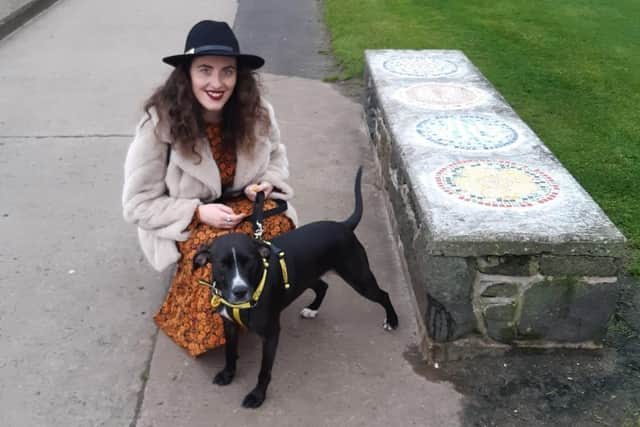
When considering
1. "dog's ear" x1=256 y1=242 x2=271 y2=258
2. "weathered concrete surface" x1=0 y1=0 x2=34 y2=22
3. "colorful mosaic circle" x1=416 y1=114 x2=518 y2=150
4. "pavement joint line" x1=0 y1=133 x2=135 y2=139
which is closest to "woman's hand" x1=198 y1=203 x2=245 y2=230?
"dog's ear" x1=256 y1=242 x2=271 y2=258

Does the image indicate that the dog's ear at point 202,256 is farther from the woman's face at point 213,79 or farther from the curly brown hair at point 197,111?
the woman's face at point 213,79

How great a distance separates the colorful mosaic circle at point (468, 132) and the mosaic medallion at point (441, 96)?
0.26m

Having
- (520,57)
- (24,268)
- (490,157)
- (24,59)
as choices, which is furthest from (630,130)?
(24,59)

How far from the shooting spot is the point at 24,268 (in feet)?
12.7

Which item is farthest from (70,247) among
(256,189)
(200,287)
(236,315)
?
(236,315)

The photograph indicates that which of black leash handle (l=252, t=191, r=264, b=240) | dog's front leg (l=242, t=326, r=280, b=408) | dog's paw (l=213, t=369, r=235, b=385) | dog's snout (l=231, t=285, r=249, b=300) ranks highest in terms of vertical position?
dog's snout (l=231, t=285, r=249, b=300)

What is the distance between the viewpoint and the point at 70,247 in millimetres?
4086

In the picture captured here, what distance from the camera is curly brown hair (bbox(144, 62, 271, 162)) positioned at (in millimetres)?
3066

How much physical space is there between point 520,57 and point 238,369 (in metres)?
6.20

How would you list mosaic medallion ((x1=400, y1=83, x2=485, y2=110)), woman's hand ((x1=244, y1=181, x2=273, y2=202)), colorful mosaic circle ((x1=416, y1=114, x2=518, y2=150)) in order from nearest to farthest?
woman's hand ((x1=244, y1=181, x2=273, y2=202)) < colorful mosaic circle ((x1=416, y1=114, x2=518, y2=150)) < mosaic medallion ((x1=400, y1=83, x2=485, y2=110))

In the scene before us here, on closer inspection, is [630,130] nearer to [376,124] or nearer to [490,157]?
[376,124]

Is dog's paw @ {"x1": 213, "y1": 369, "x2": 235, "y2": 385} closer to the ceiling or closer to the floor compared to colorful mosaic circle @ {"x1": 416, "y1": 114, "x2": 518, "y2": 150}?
closer to the floor

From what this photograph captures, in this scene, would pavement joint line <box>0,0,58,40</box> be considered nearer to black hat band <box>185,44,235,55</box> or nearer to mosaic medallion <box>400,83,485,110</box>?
mosaic medallion <box>400,83,485,110</box>

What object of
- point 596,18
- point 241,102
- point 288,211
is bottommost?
point 596,18
